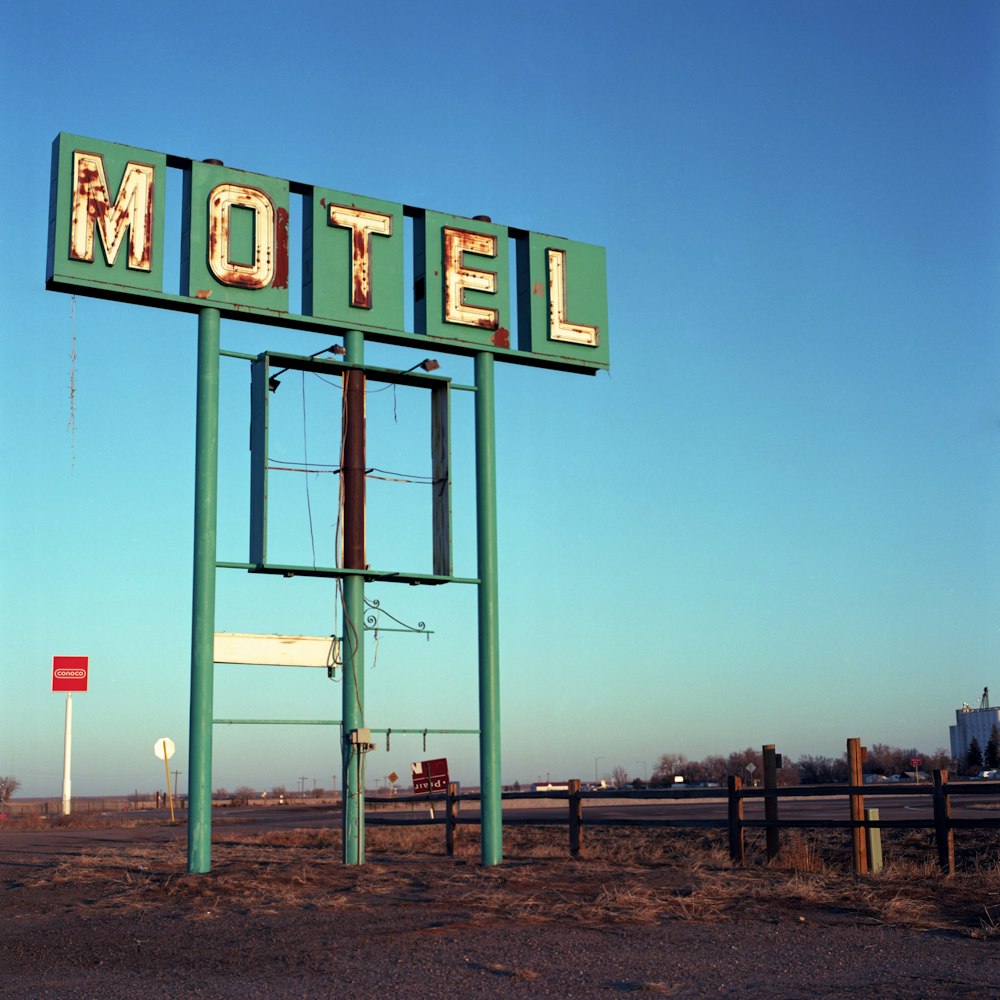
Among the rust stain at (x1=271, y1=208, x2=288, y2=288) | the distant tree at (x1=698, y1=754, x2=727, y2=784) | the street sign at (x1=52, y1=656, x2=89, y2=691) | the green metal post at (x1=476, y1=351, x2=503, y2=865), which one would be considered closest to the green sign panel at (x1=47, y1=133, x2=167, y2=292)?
the rust stain at (x1=271, y1=208, x2=288, y2=288)

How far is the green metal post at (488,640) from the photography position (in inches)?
591

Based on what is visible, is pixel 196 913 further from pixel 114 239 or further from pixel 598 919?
pixel 114 239

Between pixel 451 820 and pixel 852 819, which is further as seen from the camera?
pixel 451 820

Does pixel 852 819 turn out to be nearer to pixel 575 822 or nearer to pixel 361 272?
pixel 575 822

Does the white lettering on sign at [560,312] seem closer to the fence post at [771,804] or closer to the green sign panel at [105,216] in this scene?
the green sign panel at [105,216]

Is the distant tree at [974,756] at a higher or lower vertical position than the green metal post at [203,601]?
lower

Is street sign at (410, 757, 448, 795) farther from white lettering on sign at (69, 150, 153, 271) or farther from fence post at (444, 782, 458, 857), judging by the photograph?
white lettering on sign at (69, 150, 153, 271)

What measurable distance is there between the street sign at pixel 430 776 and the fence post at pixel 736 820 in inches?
223

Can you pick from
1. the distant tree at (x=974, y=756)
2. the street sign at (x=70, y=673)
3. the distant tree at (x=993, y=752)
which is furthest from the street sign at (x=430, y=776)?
the distant tree at (x=974, y=756)

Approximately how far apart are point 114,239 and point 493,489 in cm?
551

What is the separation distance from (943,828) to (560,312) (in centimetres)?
827

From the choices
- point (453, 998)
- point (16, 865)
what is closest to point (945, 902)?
point (453, 998)

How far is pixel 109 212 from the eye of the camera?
13.9 meters

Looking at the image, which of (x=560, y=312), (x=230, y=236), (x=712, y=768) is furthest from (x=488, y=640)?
(x=712, y=768)
